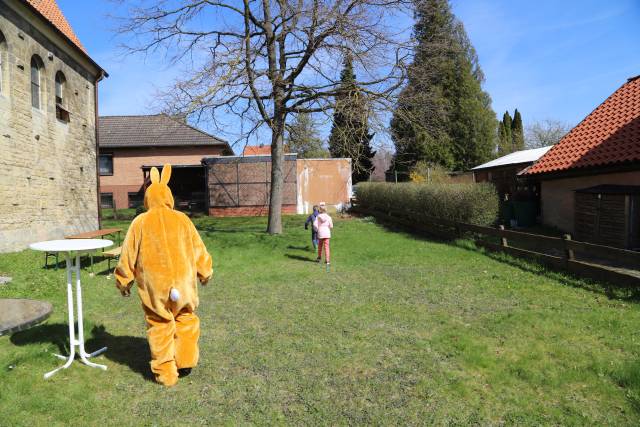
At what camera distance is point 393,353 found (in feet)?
16.4

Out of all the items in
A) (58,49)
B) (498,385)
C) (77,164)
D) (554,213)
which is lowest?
(498,385)

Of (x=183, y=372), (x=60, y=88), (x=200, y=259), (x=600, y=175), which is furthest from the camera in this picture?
(x=60, y=88)

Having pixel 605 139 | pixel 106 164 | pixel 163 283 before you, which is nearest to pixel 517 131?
pixel 605 139

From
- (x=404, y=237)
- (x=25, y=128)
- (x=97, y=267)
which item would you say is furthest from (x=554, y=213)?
(x=25, y=128)

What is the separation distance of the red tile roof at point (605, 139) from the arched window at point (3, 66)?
15687 mm

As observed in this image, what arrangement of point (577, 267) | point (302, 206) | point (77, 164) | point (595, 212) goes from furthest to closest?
point (302, 206) → point (77, 164) → point (595, 212) → point (577, 267)

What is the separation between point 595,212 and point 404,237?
5.73 meters

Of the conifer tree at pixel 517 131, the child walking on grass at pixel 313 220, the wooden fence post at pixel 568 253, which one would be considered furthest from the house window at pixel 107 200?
the conifer tree at pixel 517 131

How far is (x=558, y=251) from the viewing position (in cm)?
1159

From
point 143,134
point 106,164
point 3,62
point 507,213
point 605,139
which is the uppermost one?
point 143,134

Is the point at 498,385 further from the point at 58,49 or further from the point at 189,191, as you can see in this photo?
the point at 189,191

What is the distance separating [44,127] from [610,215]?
629 inches

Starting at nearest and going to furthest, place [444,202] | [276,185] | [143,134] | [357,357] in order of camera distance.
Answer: [357,357] → [444,202] → [276,185] → [143,134]

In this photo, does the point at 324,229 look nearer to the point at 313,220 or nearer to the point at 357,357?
the point at 313,220
